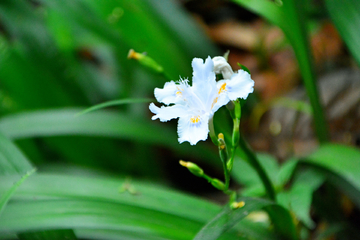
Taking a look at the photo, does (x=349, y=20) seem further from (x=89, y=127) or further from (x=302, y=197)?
(x=89, y=127)

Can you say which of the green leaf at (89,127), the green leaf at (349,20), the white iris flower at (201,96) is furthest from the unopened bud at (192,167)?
the green leaf at (89,127)

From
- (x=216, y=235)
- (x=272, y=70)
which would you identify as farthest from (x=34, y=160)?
(x=272, y=70)

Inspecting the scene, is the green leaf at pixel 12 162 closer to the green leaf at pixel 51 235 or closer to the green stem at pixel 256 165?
the green leaf at pixel 51 235

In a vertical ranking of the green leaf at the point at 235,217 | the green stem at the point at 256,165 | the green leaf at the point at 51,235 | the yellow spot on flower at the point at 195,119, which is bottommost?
the green leaf at the point at 235,217

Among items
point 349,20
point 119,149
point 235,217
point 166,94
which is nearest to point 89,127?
point 119,149

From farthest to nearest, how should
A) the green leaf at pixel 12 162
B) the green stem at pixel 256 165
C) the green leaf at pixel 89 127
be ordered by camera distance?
1. the green leaf at pixel 89 127
2. the green leaf at pixel 12 162
3. the green stem at pixel 256 165

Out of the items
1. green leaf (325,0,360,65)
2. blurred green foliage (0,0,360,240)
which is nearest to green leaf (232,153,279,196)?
blurred green foliage (0,0,360,240)

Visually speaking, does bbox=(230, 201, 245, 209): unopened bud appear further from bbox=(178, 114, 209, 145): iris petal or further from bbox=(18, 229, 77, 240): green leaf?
bbox=(18, 229, 77, 240): green leaf
